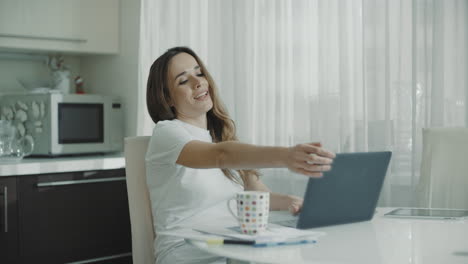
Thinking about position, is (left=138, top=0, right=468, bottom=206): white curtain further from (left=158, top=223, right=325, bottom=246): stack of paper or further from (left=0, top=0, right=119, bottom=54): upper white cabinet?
(left=158, top=223, right=325, bottom=246): stack of paper

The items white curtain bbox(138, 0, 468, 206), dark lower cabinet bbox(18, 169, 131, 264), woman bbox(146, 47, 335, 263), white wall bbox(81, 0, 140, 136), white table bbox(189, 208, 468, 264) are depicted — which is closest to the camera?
white table bbox(189, 208, 468, 264)

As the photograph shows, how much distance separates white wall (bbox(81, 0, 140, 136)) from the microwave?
Answer: 0.40 ft

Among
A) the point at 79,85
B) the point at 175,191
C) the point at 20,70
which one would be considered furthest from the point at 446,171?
the point at 20,70

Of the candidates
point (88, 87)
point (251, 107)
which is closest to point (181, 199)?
point (251, 107)

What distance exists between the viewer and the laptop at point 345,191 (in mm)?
1459

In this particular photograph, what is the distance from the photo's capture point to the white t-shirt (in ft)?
6.15

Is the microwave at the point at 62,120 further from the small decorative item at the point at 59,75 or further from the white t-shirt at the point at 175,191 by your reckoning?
the white t-shirt at the point at 175,191

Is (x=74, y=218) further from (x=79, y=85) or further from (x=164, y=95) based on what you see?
(x=164, y=95)

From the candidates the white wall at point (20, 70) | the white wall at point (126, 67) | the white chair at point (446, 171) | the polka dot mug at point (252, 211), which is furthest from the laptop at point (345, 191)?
the white wall at point (20, 70)

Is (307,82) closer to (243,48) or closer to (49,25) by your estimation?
(243,48)

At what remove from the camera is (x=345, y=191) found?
1527 mm

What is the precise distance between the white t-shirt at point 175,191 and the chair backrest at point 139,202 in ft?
0.30

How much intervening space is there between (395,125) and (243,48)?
89cm

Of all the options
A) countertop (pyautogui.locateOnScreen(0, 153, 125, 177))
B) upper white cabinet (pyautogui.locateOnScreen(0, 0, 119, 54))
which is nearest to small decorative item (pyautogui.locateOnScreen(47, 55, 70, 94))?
upper white cabinet (pyautogui.locateOnScreen(0, 0, 119, 54))
